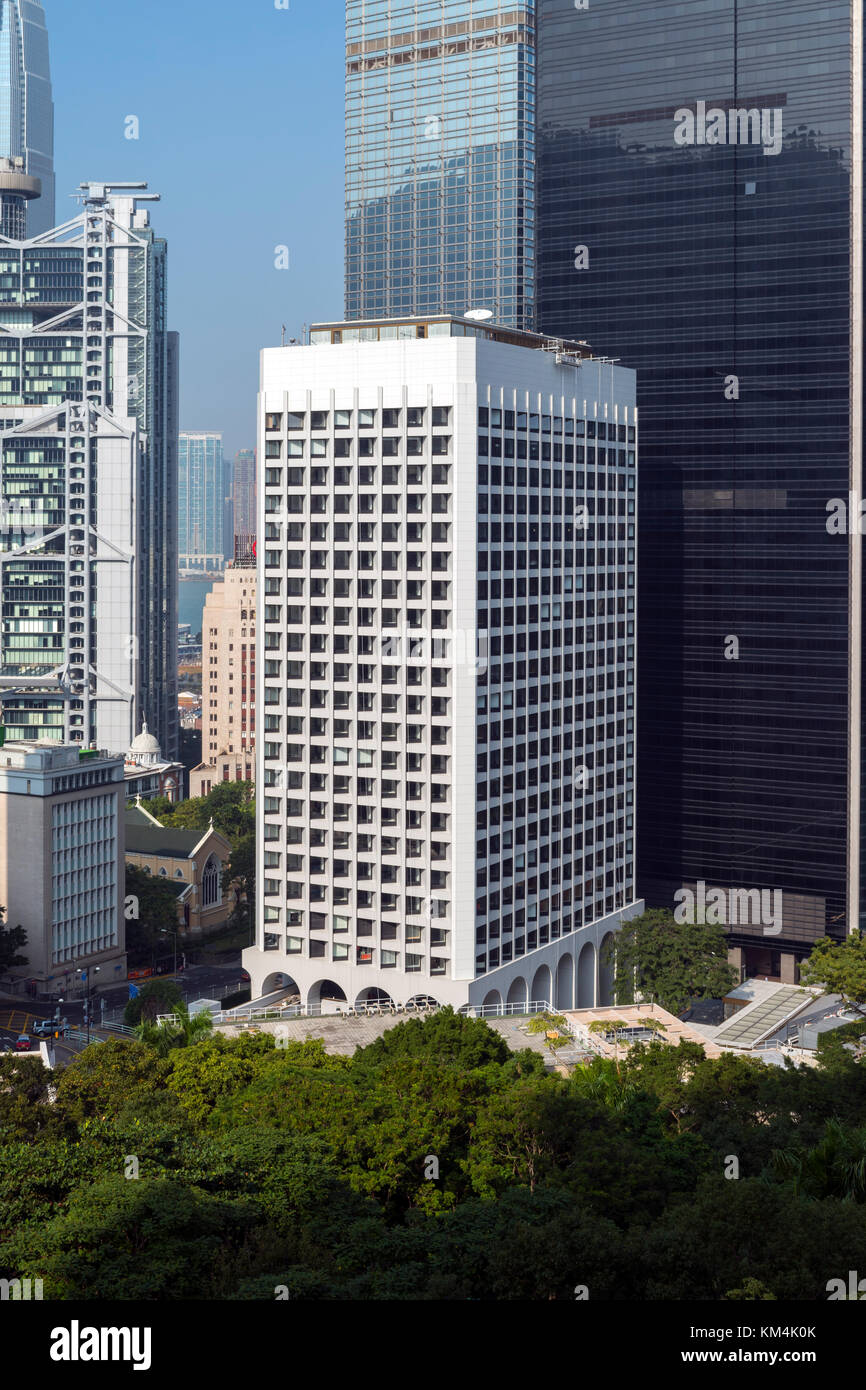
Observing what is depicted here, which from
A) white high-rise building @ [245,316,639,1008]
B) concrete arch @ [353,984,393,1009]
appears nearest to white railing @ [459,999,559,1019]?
white high-rise building @ [245,316,639,1008]

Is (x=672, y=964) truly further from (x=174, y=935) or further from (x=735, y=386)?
(x=174, y=935)

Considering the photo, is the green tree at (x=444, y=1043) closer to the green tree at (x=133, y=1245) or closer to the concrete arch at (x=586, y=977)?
the green tree at (x=133, y=1245)

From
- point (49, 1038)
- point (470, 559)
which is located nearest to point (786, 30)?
point (470, 559)

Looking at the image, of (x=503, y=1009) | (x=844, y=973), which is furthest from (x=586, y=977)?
(x=844, y=973)

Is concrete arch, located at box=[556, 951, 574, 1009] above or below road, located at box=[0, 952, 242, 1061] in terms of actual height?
above

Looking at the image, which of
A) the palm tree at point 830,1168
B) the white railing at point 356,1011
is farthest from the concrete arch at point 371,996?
the palm tree at point 830,1168

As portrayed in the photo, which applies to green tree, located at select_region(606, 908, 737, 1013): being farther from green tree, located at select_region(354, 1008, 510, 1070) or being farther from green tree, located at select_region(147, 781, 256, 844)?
green tree, located at select_region(147, 781, 256, 844)
